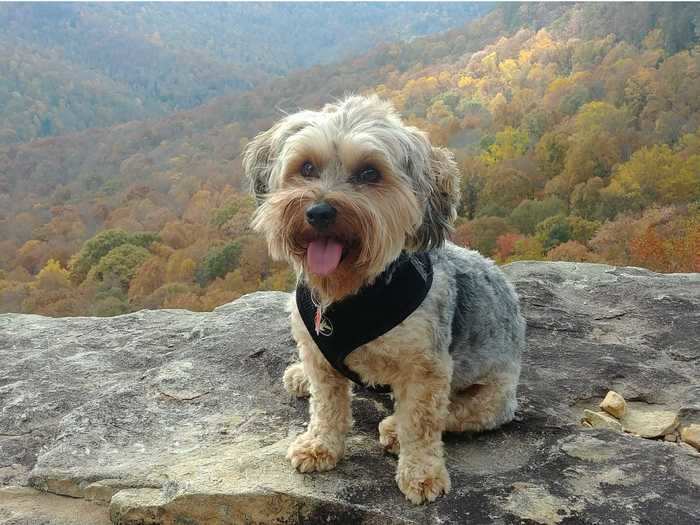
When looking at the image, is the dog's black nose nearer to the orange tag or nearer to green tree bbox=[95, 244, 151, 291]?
the orange tag

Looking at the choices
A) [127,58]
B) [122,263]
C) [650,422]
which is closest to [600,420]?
[650,422]

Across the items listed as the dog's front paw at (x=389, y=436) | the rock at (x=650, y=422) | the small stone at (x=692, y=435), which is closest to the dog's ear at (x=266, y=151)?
the dog's front paw at (x=389, y=436)

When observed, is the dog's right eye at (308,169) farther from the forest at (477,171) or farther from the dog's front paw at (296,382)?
the forest at (477,171)

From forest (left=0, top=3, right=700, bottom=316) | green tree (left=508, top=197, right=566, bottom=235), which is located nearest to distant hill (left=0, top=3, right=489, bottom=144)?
forest (left=0, top=3, right=700, bottom=316)

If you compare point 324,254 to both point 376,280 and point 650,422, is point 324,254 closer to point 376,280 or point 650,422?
point 376,280

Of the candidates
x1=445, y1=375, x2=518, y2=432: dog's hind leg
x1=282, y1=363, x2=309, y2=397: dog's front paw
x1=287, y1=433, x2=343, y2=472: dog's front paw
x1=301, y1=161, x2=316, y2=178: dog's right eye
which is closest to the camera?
x1=301, y1=161, x2=316, y2=178: dog's right eye

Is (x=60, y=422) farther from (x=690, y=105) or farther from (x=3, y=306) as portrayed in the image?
(x=690, y=105)
